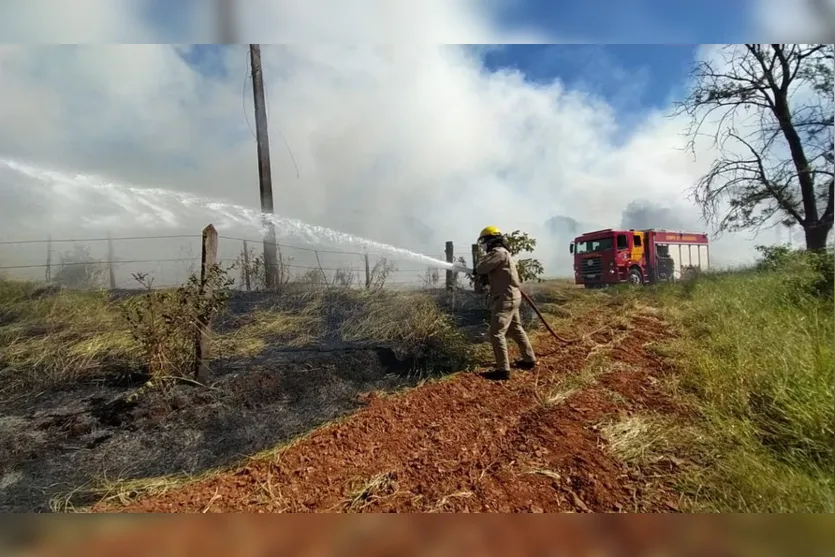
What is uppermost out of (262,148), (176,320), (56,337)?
(262,148)

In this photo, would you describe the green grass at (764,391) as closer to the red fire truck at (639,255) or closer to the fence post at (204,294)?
the red fire truck at (639,255)

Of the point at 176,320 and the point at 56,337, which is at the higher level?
the point at 176,320

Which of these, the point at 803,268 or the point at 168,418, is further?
the point at 168,418

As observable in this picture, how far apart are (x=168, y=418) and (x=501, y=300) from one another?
2.96 meters

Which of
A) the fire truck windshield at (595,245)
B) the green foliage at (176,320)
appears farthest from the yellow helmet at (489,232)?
the green foliage at (176,320)

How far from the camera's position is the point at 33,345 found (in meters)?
4.42

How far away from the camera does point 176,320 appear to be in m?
3.73

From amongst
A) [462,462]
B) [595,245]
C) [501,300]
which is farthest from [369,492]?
[595,245]

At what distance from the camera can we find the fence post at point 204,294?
148 inches

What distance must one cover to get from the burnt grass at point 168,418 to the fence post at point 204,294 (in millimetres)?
136

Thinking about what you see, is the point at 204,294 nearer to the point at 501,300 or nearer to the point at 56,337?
the point at 56,337

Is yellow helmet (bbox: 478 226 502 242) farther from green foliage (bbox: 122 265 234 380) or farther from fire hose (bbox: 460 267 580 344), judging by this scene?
green foliage (bbox: 122 265 234 380)

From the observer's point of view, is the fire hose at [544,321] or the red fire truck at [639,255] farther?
the fire hose at [544,321]

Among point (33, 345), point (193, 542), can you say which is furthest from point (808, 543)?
point (33, 345)
